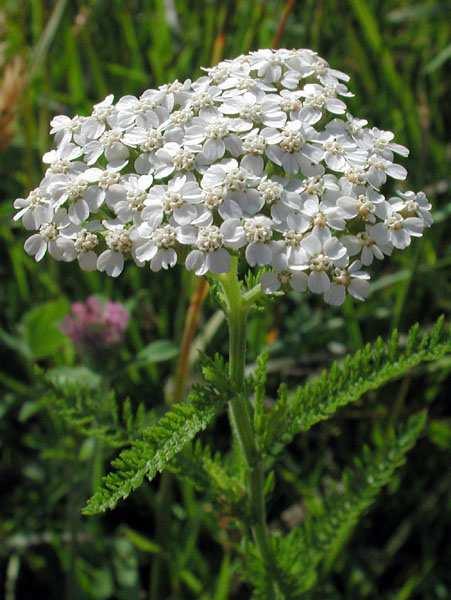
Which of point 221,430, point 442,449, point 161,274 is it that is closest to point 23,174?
point 161,274

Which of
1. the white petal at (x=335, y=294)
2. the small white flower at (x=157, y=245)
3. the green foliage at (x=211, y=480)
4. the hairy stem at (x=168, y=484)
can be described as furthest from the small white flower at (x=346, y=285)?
the hairy stem at (x=168, y=484)

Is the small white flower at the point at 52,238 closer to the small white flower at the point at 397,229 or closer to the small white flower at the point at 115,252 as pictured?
the small white flower at the point at 115,252

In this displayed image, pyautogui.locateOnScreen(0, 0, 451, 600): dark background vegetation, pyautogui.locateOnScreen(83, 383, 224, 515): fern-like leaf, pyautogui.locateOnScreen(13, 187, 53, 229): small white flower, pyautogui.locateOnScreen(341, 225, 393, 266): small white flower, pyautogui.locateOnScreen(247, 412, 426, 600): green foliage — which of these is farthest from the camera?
pyautogui.locateOnScreen(0, 0, 451, 600): dark background vegetation

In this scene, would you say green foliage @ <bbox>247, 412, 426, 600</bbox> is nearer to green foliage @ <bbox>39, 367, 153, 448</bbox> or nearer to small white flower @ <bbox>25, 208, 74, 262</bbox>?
green foliage @ <bbox>39, 367, 153, 448</bbox>

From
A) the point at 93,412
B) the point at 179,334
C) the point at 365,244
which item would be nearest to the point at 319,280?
the point at 365,244

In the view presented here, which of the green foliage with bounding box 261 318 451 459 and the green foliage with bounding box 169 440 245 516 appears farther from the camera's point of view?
the green foliage with bounding box 169 440 245 516

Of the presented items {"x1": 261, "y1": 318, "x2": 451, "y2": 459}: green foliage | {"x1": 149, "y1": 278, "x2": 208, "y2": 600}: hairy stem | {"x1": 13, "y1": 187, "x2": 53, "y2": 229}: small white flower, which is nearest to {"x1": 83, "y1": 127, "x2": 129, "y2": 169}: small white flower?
{"x1": 13, "y1": 187, "x2": 53, "y2": 229}: small white flower

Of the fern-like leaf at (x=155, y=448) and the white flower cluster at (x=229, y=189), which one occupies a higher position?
the white flower cluster at (x=229, y=189)
